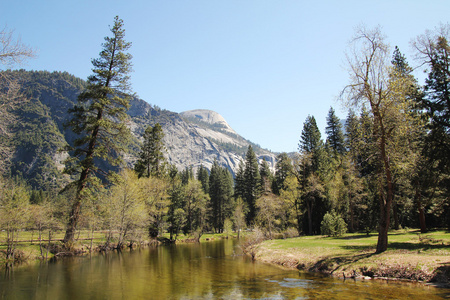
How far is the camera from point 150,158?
158 feet

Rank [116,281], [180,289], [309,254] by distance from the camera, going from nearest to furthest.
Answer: [180,289] → [116,281] → [309,254]

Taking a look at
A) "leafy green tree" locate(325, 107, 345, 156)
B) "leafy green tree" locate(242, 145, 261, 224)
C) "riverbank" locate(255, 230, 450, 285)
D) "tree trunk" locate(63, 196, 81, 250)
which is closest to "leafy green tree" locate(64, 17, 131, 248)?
"tree trunk" locate(63, 196, 81, 250)

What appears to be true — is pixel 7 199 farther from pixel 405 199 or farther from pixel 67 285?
pixel 405 199

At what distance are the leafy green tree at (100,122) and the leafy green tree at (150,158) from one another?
19.4 metres

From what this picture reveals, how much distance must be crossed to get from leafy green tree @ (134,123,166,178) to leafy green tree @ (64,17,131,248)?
63.8ft

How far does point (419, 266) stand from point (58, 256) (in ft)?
91.0

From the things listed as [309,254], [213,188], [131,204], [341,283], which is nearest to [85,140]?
[131,204]

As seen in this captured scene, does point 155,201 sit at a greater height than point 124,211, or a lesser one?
greater

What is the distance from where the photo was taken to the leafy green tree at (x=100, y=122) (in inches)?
970

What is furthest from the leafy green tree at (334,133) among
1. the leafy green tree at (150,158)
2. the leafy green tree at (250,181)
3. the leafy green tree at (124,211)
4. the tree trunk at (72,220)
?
the tree trunk at (72,220)

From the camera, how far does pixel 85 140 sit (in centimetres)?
2520

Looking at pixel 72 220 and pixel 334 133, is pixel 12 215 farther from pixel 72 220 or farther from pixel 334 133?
pixel 334 133

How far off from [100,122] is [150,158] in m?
23.6

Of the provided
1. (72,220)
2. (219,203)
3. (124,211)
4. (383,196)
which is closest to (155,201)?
(124,211)
